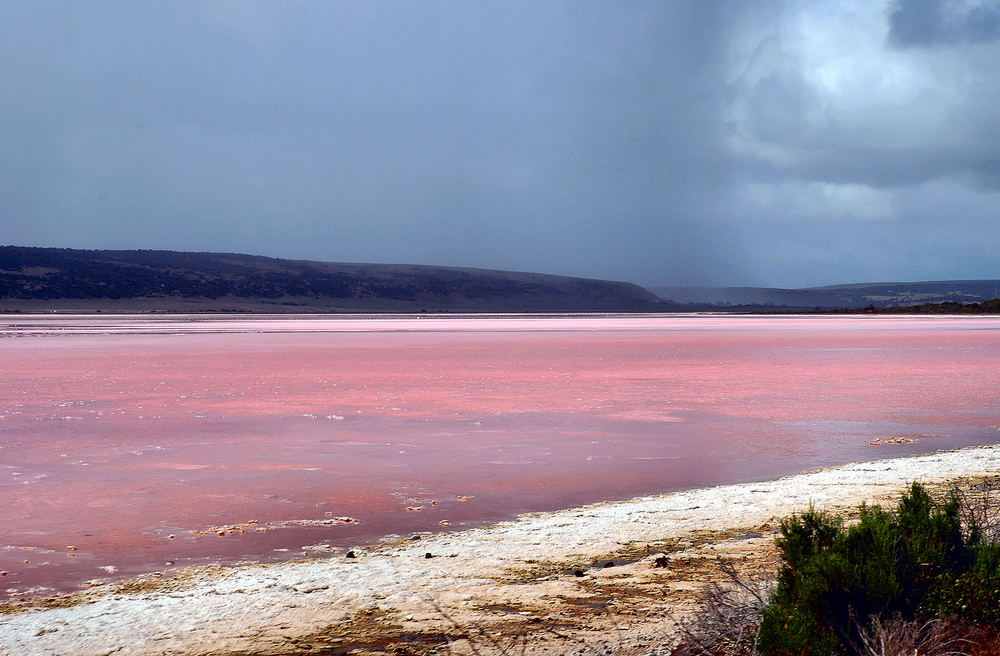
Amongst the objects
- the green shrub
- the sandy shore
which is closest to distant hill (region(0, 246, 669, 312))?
the sandy shore

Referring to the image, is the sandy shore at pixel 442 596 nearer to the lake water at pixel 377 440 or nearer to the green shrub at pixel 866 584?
the lake water at pixel 377 440

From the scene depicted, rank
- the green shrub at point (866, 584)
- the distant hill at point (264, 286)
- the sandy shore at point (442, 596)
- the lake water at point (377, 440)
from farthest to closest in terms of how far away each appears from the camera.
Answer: the distant hill at point (264, 286) < the lake water at point (377, 440) < the sandy shore at point (442, 596) < the green shrub at point (866, 584)

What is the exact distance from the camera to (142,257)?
150m

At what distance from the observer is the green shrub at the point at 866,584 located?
3562 mm

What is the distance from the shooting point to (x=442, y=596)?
4.75 meters

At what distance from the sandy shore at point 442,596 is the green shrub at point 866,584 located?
2.23 feet

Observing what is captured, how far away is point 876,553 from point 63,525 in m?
5.27

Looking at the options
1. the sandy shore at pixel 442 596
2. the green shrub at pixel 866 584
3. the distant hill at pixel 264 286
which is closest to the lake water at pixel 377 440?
A: the sandy shore at pixel 442 596

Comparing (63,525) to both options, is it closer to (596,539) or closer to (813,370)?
(596,539)

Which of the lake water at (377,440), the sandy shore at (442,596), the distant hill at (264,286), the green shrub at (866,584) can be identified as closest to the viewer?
the green shrub at (866,584)

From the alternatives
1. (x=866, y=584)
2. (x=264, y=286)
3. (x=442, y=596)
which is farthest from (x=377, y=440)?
(x=264, y=286)

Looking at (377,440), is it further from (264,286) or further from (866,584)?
(264,286)

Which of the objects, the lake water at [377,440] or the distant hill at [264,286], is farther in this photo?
the distant hill at [264,286]

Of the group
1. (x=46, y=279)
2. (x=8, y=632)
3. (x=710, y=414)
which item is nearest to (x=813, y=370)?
(x=710, y=414)
